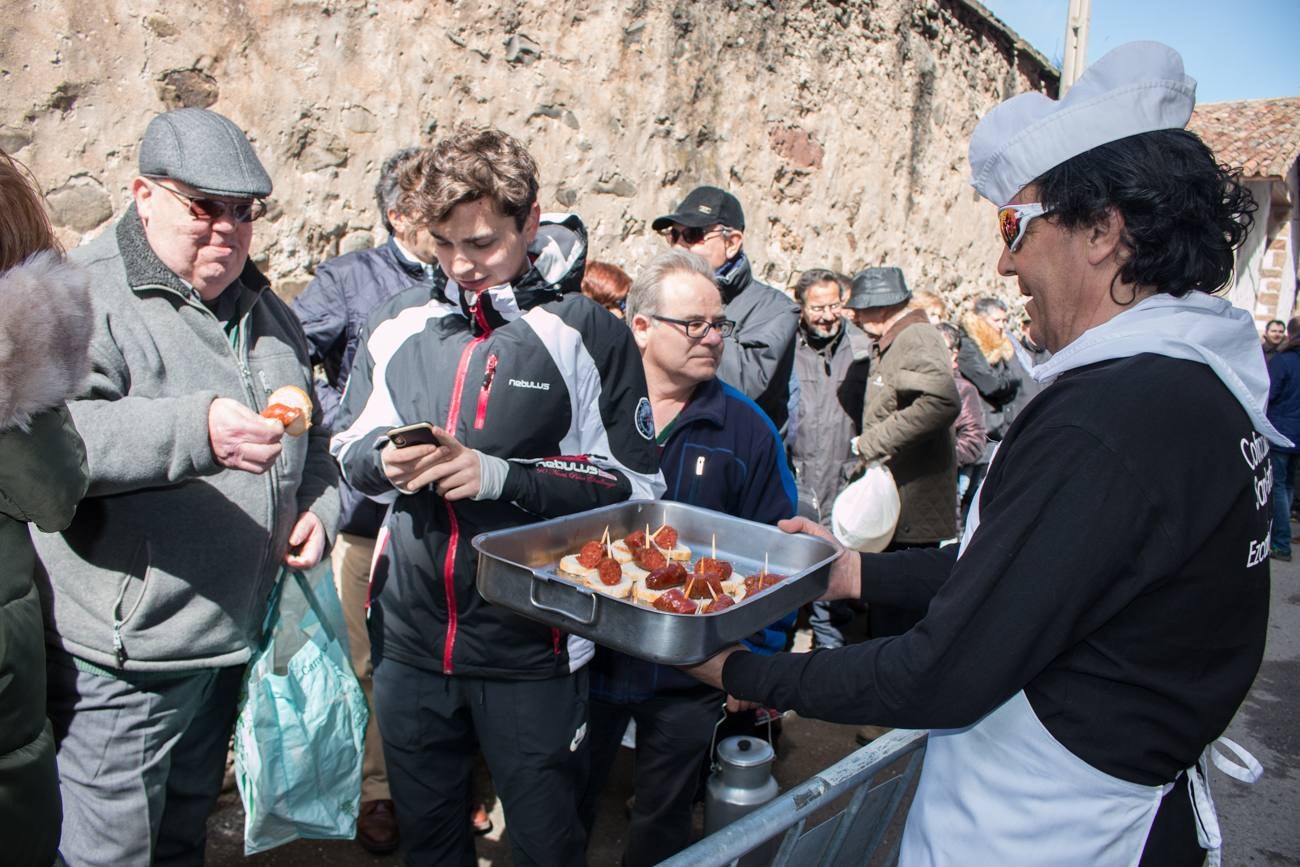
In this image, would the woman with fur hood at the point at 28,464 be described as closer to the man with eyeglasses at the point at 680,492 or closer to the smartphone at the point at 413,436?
the smartphone at the point at 413,436

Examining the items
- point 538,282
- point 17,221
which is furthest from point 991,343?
point 17,221

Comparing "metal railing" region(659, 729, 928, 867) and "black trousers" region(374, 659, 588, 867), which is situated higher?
"metal railing" region(659, 729, 928, 867)

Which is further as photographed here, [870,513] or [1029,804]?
[870,513]

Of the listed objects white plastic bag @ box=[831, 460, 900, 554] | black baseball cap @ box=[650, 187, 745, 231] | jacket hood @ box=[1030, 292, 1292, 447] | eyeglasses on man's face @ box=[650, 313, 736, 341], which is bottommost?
white plastic bag @ box=[831, 460, 900, 554]

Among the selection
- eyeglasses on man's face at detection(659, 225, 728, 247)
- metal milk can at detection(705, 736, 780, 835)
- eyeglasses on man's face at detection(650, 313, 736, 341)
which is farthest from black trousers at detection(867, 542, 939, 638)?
eyeglasses on man's face at detection(650, 313, 736, 341)

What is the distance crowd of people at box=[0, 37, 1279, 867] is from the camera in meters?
1.37

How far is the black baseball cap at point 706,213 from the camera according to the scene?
443cm

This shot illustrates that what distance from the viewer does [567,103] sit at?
6.28 m

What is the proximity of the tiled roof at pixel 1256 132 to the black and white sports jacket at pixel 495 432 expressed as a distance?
17.4 m

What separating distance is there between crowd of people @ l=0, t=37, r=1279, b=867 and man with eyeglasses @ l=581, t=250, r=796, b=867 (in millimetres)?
13

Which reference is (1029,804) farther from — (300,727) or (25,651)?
(300,727)

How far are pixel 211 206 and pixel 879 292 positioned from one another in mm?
3945

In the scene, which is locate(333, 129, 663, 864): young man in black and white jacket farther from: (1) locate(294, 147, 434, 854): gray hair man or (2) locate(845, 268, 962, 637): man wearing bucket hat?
(2) locate(845, 268, 962, 637): man wearing bucket hat

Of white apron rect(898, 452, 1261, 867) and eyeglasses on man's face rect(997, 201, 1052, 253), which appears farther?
eyeglasses on man's face rect(997, 201, 1052, 253)
